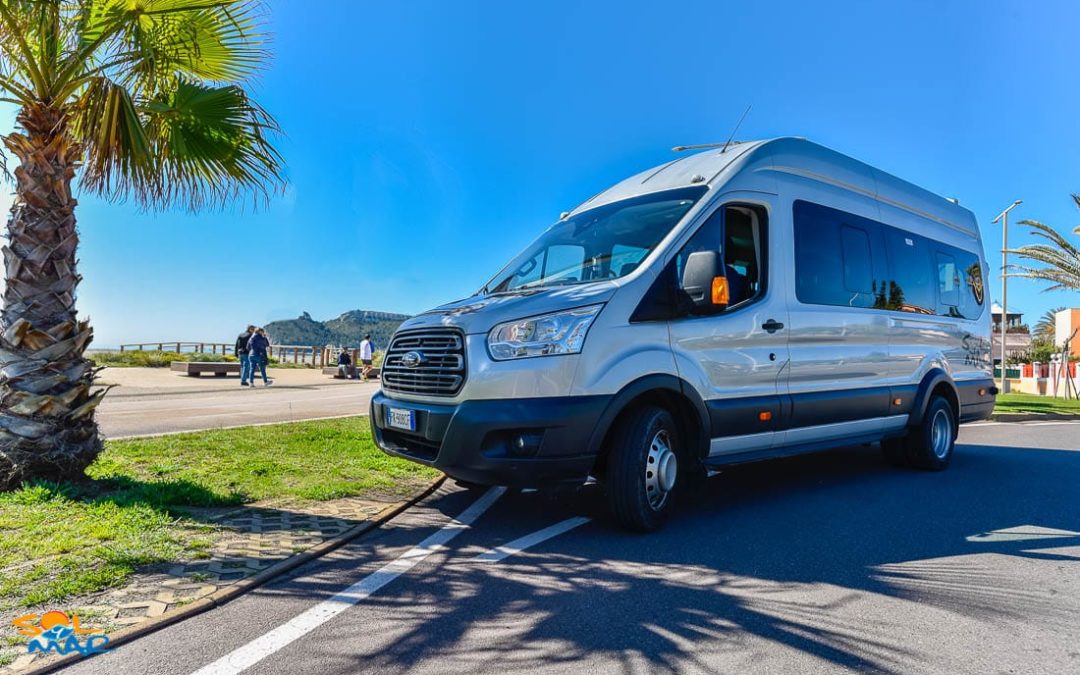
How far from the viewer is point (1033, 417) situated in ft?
48.1

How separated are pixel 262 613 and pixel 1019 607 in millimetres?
3706

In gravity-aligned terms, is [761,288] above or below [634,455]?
above

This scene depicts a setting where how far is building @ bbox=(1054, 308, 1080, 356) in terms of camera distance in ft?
161

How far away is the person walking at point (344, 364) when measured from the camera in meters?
26.4

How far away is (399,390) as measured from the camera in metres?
4.86

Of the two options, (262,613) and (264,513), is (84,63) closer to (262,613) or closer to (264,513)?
(264,513)

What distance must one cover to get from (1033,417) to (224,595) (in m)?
17.0

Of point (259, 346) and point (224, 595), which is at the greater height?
point (259, 346)

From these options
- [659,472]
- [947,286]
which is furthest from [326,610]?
[947,286]

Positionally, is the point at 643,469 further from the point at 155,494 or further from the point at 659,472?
the point at 155,494

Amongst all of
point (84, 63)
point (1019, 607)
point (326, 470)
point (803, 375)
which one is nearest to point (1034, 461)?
point (803, 375)

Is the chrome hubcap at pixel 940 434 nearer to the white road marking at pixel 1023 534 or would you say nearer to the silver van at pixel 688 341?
the silver van at pixel 688 341

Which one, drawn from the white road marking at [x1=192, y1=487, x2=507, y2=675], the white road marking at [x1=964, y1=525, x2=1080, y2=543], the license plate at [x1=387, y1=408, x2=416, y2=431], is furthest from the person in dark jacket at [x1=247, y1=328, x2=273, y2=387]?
the white road marking at [x1=964, y1=525, x2=1080, y2=543]

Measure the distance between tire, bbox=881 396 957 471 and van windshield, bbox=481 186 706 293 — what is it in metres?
4.12
